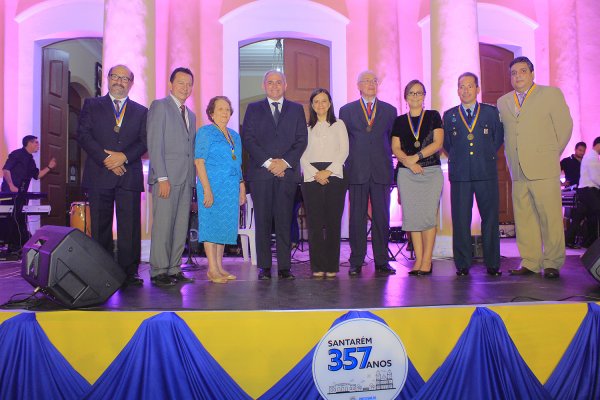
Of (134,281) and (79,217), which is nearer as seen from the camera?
(134,281)

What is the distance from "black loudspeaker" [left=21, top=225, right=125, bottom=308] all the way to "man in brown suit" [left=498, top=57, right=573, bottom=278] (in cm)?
316

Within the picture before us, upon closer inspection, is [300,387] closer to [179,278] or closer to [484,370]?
[484,370]

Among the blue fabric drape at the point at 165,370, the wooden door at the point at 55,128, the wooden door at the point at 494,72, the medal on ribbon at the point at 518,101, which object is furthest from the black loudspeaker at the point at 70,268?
the wooden door at the point at 494,72

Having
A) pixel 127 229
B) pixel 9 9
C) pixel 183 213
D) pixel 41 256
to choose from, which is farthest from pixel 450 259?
pixel 9 9

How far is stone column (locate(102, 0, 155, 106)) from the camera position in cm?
537

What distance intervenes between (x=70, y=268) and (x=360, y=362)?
64.7 inches

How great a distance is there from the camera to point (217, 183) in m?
3.62

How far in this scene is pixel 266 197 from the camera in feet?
12.0

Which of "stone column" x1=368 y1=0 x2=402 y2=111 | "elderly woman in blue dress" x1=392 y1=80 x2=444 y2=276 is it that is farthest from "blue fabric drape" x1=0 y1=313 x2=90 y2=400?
"stone column" x1=368 y1=0 x2=402 y2=111

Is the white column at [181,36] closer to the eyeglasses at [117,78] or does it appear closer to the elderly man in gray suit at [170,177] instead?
the eyeglasses at [117,78]

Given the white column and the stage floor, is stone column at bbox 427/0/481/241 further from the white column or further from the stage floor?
the white column

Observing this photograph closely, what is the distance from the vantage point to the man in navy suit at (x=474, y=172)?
384 cm

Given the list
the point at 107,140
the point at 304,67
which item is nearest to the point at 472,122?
the point at 107,140

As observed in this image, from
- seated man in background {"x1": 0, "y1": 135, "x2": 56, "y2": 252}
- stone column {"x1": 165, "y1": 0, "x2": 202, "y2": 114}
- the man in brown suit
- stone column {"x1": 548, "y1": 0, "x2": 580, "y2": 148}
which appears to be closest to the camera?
the man in brown suit
